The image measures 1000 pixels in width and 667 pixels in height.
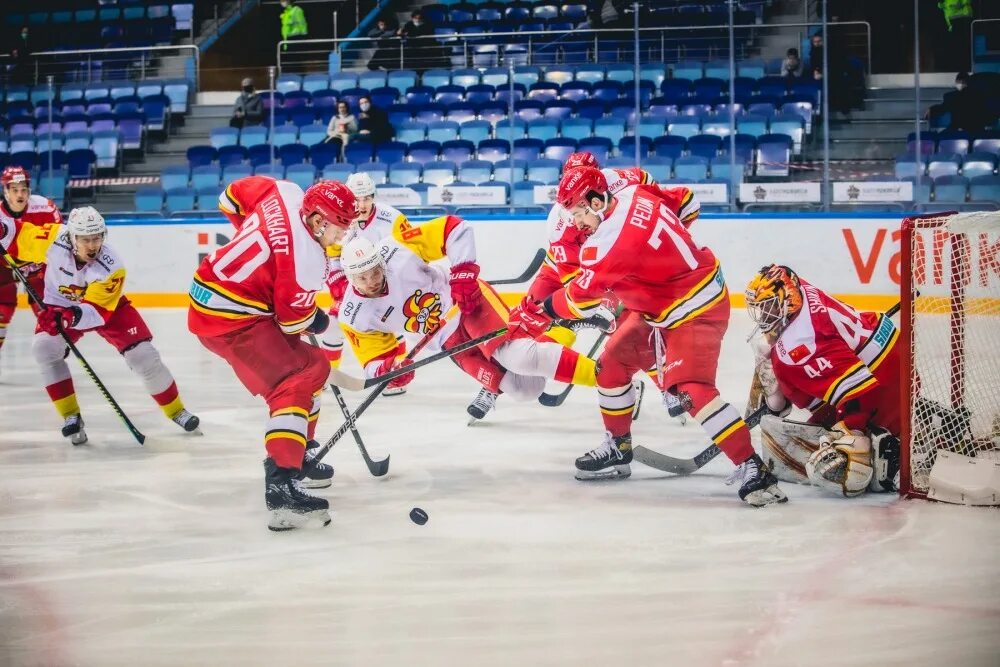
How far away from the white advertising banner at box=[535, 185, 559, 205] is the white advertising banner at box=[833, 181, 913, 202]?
2279mm

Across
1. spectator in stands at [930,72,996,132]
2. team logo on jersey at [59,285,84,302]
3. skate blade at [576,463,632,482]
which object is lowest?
skate blade at [576,463,632,482]

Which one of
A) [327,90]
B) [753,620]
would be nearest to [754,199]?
[327,90]

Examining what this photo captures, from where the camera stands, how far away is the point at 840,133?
9.60m

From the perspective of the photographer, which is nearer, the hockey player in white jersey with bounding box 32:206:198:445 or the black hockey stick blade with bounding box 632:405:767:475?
the black hockey stick blade with bounding box 632:405:767:475

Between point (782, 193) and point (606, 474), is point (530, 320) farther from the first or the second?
point (782, 193)

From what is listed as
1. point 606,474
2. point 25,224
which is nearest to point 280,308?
point 606,474

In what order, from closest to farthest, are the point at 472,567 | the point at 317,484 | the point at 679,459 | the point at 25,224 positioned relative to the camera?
1. the point at 472,567
2. the point at 317,484
3. the point at 679,459
4. the point at 25,224

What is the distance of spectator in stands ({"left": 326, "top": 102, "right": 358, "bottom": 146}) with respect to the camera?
10.4 m

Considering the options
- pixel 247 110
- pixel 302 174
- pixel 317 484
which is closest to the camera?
pixel 317 484

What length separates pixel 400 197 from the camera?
9438 millimetres

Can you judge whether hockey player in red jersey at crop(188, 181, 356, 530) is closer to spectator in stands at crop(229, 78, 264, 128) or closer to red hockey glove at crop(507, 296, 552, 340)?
red hockey glove at crop(507, 296, 552, 340)

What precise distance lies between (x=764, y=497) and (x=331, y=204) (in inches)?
66.1

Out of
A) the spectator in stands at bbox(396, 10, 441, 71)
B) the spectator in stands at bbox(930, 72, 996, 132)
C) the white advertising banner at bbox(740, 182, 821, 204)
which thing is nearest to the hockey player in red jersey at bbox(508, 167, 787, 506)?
the white advertising banner at bbox(740, 182, 821, 204)

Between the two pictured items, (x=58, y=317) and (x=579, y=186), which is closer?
(x=579, y=186)
